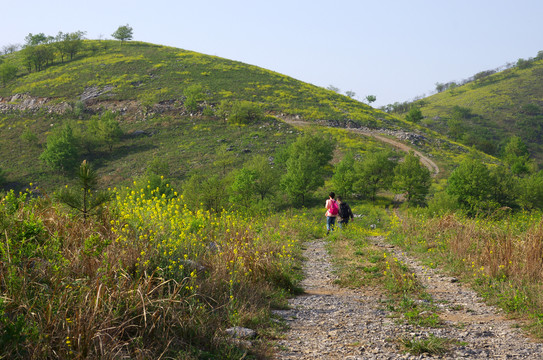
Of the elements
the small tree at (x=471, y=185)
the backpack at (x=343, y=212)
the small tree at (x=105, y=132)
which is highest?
the small tree at (x=105, y=132)

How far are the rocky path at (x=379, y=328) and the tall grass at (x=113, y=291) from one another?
21.1 inches

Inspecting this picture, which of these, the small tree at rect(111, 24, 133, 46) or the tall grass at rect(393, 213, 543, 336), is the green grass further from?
the small tree at rect(111, 24, 133, 46)

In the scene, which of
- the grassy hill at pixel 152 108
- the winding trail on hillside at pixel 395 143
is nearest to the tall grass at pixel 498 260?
the grassy hill at pixel 152 108

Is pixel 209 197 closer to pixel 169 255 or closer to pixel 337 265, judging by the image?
pixel 337 265

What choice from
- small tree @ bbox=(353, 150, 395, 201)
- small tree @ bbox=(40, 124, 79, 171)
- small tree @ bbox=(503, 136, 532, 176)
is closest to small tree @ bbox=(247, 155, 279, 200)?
small tree @ bbox=(353, 150, 395, 201)

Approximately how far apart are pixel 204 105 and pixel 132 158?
19960mm

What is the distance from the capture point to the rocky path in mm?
4551

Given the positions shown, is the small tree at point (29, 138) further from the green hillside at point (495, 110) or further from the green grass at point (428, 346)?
the green hillside at point (495, 110)

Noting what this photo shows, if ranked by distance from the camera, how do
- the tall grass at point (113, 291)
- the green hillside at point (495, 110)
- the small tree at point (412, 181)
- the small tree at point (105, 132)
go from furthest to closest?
the green hillside at point (495, 110) < the small tree at point (105, 132) < the small tree at point (412, 181) < the tall grass at point (113, 291)

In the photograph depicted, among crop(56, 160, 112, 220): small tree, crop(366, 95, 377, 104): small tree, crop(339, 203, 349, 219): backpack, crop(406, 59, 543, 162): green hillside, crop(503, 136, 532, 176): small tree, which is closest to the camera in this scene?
crop(56, 160, 112, 220): small tree

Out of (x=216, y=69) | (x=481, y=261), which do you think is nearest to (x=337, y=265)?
(x=481, y=261)

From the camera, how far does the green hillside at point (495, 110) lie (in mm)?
96144

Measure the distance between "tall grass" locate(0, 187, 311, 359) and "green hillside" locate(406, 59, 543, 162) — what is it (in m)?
92.3

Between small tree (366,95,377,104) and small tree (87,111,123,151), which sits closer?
small tree (87,111,123,151)
